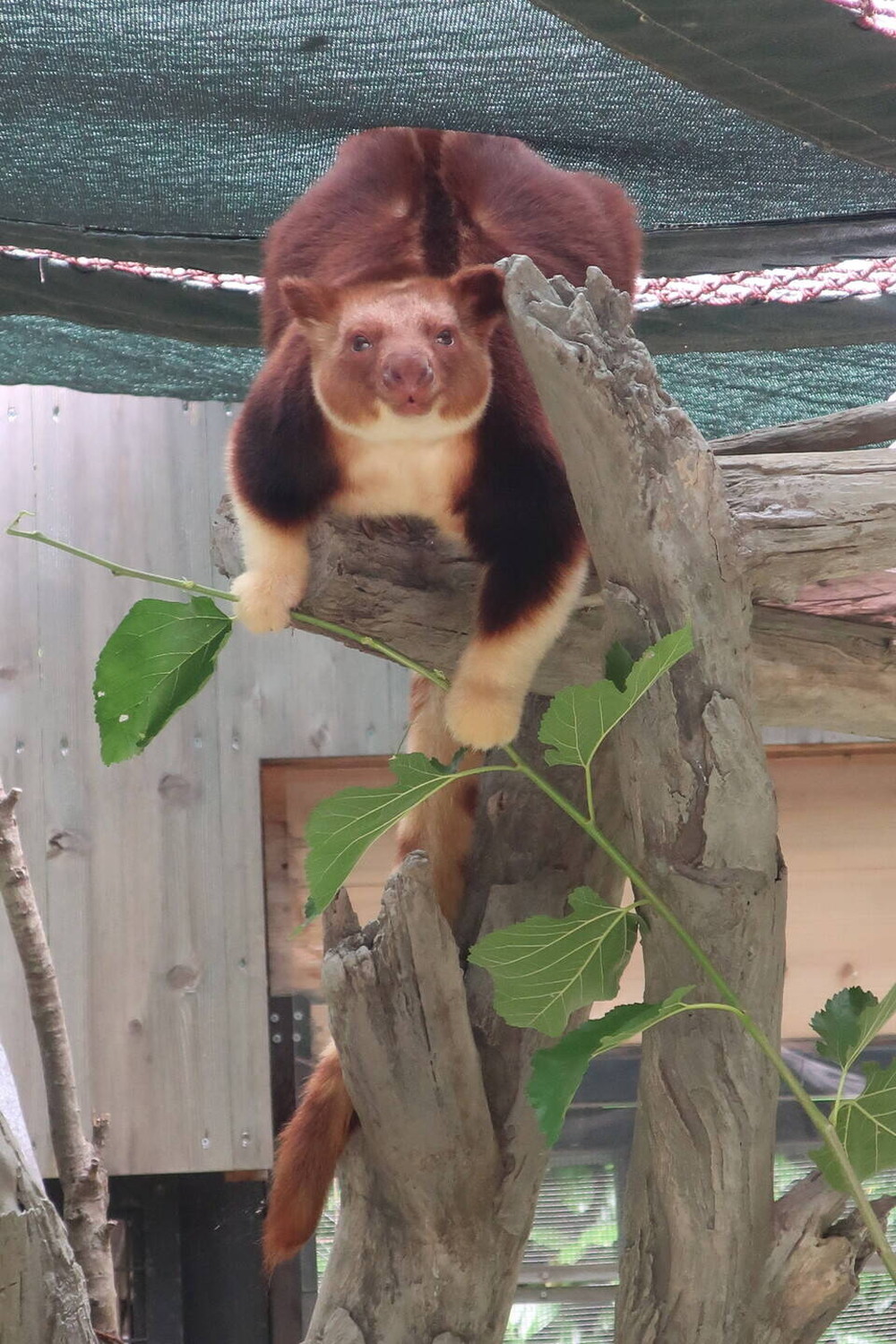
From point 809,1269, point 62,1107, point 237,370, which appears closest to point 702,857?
point 809,1269

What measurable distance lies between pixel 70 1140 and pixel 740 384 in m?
1.65

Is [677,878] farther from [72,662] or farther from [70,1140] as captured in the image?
[72,662]

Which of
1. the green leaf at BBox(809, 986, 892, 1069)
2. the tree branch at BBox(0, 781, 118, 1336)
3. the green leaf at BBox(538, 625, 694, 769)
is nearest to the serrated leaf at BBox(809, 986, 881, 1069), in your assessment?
the green leaf at BBox(809, 986, 892, 1069)

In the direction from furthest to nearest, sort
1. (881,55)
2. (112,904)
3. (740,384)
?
(112,904)
(740,384)
(881,55)

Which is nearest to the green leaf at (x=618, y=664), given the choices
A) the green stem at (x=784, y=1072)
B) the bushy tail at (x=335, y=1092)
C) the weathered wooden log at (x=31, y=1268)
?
the green stem at (x=784, y=1072)

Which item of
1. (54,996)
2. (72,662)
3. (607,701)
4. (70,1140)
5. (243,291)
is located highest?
(243,291)

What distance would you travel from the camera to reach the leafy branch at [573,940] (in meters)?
1.16

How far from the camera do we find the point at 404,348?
1416 millimetres

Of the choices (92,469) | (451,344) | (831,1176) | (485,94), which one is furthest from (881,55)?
(92,469)

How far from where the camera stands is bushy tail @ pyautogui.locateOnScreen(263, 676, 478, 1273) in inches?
59.9

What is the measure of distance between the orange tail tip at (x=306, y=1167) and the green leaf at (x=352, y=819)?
391 mm

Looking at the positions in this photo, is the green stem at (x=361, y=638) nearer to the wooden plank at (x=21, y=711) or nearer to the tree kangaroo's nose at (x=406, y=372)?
the tree kangaroo's nose at (x=406, y=372)

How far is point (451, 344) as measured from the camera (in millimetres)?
1464

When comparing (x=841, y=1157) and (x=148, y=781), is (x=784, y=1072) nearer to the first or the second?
(x=841, y=1157)
